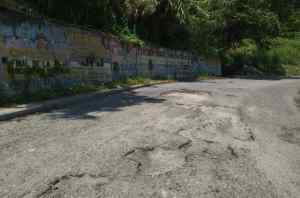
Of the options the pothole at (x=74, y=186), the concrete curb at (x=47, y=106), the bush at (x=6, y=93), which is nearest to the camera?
the pothole at (x=74, y=186)

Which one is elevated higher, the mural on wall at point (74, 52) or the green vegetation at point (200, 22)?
the green vegetation at point (200, 22)

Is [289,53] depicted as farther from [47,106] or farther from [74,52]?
[47,106]

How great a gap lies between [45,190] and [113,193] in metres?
0.71

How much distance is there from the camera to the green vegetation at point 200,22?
760 inches

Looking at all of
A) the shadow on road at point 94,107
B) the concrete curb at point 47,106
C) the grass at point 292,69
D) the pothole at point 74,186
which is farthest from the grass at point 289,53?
the pothole at point 74,186

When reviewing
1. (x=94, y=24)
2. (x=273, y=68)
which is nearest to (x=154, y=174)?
(x=94, y=24)

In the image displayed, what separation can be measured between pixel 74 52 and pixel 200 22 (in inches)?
620

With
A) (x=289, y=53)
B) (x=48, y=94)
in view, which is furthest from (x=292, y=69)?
(x=48, y=94)

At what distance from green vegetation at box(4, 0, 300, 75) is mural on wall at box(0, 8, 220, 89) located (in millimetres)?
1110

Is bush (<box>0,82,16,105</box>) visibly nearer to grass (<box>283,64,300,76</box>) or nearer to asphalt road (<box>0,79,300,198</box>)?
asphalt road (<box>0,79,300,198</box>)

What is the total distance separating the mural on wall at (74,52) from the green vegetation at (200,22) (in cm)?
111

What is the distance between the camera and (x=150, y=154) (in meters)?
5.88

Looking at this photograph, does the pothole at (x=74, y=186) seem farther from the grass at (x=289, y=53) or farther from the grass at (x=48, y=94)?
the grass at (x=289, y=53)

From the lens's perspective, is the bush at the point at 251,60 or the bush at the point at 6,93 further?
the bush at the point at 251,60
